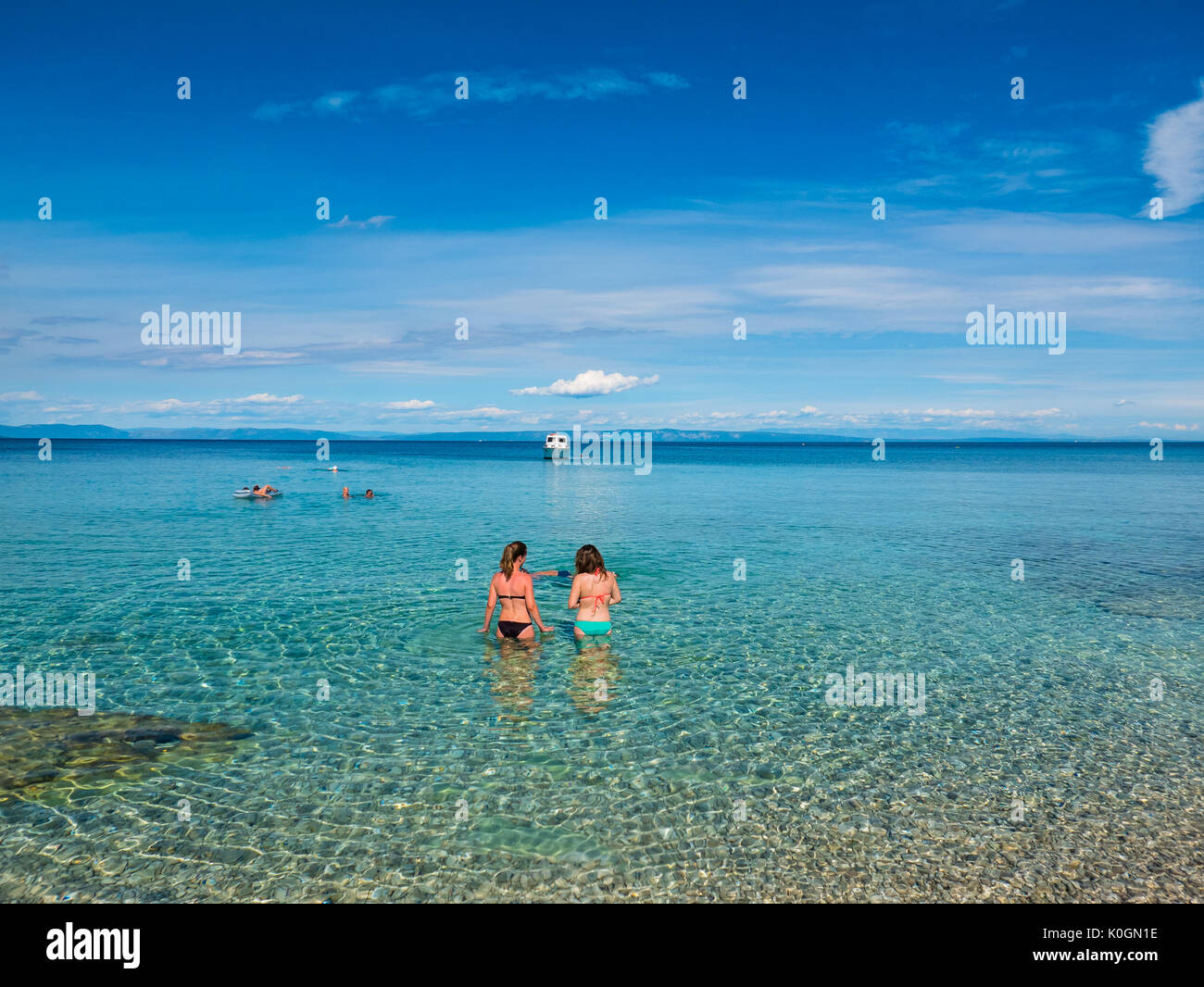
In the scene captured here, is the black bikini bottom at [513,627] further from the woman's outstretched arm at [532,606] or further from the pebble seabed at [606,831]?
the pebble seabed at [606,831]

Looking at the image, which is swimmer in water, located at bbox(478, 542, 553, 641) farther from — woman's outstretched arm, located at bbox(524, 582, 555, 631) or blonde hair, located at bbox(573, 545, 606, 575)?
blonde hair, located at bbox(573, 545, 606, 575)

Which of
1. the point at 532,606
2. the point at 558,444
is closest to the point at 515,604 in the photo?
the point at 532,606

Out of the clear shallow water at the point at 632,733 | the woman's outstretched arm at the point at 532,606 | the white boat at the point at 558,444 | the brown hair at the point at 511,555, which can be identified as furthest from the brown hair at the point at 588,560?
the white boat at the point at 558,444

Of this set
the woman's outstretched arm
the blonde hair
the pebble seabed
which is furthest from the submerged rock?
the blonde hair

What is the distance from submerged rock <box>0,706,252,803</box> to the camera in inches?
357

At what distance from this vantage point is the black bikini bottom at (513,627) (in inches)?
587

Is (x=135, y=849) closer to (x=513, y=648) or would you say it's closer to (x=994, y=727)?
(x=513, y=648)

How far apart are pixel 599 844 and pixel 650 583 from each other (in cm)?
1408

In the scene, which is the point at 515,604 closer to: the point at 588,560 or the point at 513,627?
the point at 513,627

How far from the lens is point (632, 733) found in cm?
1073

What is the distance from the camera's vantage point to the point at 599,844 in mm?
7836

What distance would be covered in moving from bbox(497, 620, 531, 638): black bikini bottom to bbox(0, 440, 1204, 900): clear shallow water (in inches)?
21.3

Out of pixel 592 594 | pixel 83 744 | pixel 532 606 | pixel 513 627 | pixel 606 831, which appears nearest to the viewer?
pixel 606 831

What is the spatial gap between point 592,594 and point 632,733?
4.20m
